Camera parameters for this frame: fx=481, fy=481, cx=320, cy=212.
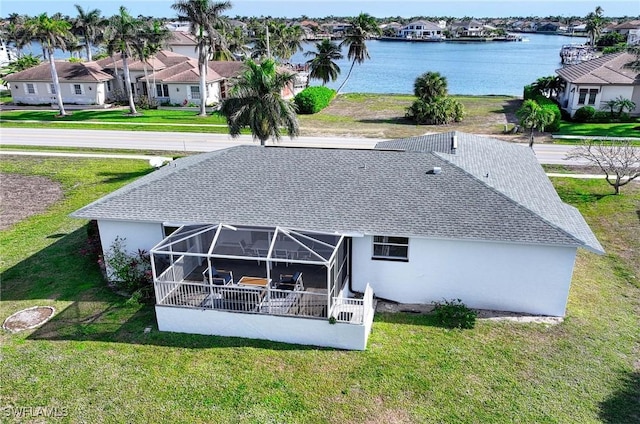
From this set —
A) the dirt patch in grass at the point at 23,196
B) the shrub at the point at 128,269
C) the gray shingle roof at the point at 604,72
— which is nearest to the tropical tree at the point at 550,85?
the gray shingle roof at the point at 604,72

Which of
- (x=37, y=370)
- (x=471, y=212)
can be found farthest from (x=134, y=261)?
(x=471, y=212)

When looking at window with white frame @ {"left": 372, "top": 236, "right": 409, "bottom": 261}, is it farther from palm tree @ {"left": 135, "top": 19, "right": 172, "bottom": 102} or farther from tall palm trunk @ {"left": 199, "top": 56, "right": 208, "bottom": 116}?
palm tree @ {"left": 135, "top": 19, "right": 172, "bottom": 102}

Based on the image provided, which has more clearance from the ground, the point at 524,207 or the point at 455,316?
the point at 524,207

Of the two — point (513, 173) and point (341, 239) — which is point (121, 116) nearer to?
point (341, 239)

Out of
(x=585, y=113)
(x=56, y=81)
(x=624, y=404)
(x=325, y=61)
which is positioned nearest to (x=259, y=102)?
(x=624, y=404)

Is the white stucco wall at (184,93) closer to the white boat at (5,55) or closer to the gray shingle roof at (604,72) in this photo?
the gray shingle roof at (604,72)

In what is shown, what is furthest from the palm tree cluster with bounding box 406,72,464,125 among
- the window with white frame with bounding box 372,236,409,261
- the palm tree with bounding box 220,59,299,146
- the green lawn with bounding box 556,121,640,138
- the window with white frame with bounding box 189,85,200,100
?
the window with white frame with bounding box 372,236,409,261

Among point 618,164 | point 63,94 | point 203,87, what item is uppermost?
point 203,87

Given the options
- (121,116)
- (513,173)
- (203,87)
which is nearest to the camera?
(513,173)
